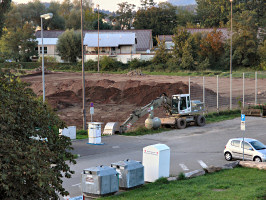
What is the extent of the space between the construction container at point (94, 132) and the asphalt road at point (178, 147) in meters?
0.42

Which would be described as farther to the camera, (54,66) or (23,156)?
(54,66)

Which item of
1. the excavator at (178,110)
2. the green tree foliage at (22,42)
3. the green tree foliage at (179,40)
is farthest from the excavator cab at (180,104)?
the green tree foliage at (22,42)

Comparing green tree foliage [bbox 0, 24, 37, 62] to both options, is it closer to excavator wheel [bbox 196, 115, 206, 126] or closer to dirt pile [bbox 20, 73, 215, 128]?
dirt pile [bbox 20, 73, 215, 128]

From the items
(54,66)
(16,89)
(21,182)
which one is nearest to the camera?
(21,182)

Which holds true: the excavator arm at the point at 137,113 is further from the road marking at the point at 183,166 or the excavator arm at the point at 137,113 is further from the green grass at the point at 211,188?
the green grass at the point at 211,188

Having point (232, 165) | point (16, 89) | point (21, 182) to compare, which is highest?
point (16, 89)

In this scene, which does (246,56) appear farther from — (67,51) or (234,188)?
(234,188)

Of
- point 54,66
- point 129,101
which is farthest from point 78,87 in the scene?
point 54,66

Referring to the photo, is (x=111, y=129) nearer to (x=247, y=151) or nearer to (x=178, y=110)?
(x=178, y=110)

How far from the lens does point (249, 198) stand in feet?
43.0

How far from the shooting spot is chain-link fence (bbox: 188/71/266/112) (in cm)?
4241

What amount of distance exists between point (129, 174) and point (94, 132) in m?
10.6

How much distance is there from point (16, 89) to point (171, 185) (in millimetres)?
7613

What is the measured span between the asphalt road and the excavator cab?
154cm
